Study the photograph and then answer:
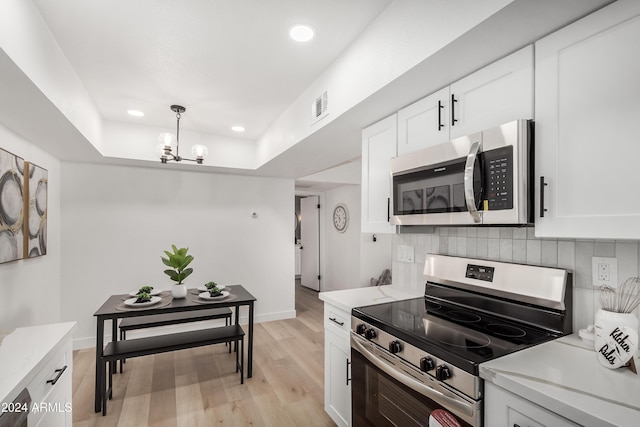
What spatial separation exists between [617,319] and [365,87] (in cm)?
153

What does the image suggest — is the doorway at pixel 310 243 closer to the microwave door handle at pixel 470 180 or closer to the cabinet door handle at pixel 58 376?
the cabinet door handle at pixel 58 376

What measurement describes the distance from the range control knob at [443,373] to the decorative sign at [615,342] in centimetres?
51

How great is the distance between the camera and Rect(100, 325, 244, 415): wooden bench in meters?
2.46

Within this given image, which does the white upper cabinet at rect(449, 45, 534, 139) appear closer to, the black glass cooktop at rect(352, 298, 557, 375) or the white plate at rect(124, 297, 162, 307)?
the black glass cooktop at rect(352, 298, 557, 375)

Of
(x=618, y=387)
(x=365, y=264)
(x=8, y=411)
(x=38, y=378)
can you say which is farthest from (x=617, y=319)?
(x=365, y=264)

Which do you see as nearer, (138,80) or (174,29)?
(174,29)

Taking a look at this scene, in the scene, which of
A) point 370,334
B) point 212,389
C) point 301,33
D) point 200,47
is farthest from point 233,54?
point 212,389

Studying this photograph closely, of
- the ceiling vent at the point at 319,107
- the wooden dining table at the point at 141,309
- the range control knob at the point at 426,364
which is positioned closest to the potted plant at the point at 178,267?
the wooden dining table at the point at 141,309

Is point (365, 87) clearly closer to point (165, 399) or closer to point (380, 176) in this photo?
point (380, 176)

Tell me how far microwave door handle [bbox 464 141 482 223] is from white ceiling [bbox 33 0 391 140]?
0.92m

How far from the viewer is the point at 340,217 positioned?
20.1ft

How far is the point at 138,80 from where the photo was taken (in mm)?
2488

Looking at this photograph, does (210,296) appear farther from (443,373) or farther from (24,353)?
(443,373)

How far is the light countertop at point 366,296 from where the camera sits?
1.99 metres
